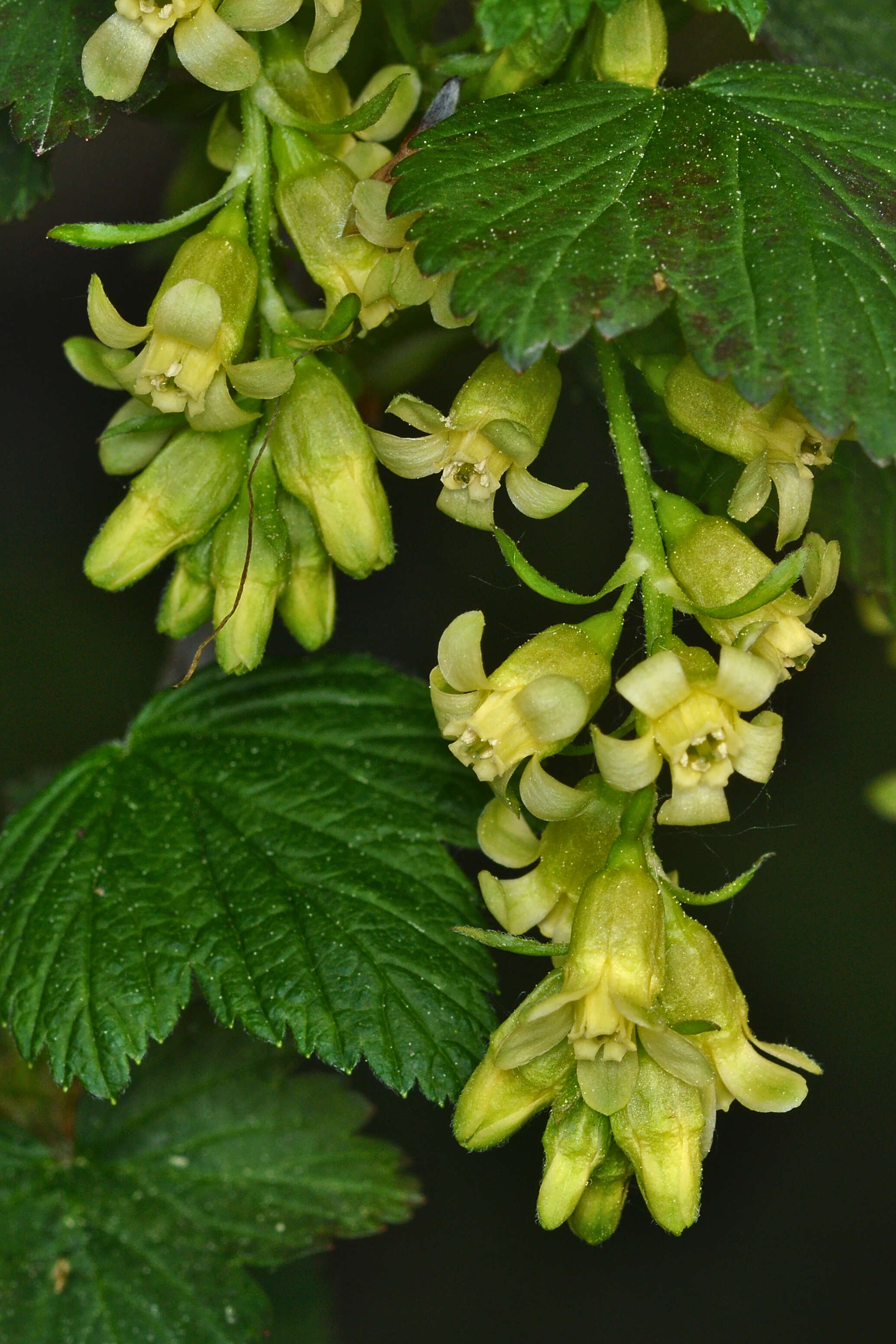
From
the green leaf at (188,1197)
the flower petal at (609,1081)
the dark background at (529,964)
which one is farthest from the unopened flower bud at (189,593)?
the dark background at (529,964)

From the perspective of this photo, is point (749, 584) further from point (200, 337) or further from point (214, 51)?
point (214, 51)

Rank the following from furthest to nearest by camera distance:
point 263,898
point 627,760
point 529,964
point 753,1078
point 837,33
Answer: point 529,964 < point 837,33 < point 263,898 < point 753,1078 < point 627,760

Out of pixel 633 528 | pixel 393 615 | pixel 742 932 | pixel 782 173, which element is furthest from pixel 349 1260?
pixel 782 173

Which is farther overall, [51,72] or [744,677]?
[51,72]

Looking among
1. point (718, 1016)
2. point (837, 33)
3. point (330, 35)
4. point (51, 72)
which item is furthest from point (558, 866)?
point (837, 33)

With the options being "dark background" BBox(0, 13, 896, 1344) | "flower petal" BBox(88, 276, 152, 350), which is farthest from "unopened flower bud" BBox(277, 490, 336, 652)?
"dark background" BBox(0, 13, 896, 1344)

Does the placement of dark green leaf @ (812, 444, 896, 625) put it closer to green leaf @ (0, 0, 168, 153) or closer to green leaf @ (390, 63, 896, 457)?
green leaf @ (390, 63, 896, 457)

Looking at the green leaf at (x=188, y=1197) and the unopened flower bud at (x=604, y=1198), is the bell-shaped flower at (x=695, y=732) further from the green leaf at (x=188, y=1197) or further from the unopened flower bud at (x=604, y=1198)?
the green leaf at (x=188, y=1197)
